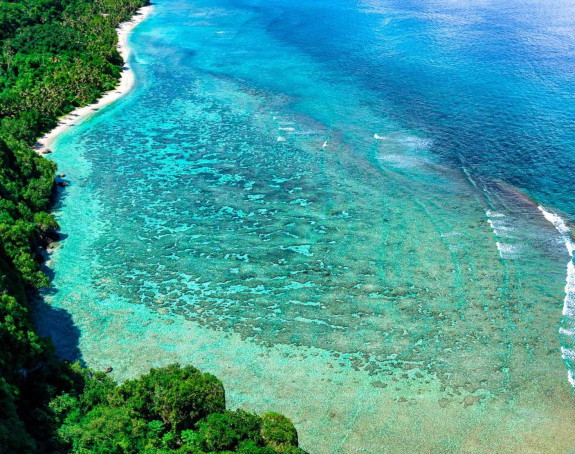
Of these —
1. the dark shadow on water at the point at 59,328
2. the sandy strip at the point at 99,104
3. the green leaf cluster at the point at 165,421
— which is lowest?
the dark shadow on water at the point at 59,328

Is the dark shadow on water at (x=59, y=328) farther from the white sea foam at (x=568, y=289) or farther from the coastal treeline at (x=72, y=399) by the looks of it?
the white sea foam at (x=568, y=289)

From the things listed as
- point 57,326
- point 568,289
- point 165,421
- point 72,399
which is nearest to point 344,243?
point 568,289

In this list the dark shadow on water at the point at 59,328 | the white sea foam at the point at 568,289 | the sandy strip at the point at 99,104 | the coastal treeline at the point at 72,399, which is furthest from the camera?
the sandy strip at the point at 99,104

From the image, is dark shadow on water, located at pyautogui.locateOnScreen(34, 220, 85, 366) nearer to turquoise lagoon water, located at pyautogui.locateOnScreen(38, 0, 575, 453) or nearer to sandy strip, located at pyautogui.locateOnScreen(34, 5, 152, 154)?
turquoise lagoon water, located at pyautogui.locateOnScreen(38, 0, 575, 453)

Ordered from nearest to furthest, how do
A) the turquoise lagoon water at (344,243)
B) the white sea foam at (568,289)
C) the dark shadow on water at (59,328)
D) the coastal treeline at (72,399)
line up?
the coastal treeline at (72,399) → the turquoise lagoon water at (344,243) → the white sea foam at (568,289) → the dark shadow on water at (59,328)

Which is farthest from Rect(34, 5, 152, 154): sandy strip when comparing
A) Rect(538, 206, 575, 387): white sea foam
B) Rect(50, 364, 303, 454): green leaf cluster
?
Rect(538, 206, 575, 387): white sea foam

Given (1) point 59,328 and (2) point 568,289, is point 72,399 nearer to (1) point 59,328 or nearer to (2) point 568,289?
(1) point 59,328

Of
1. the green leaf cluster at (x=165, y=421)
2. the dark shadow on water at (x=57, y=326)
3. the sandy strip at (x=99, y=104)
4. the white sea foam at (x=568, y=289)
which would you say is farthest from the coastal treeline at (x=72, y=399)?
the white sea foam at (x=568, y=289)

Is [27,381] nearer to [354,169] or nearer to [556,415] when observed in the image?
[556,415]
